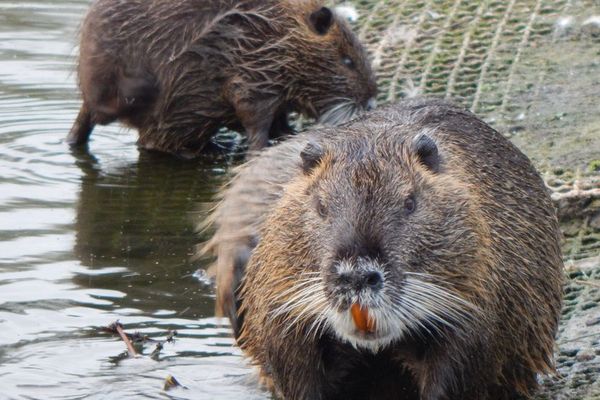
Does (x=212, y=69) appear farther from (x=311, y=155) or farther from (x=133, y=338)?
(x=311, y=155)

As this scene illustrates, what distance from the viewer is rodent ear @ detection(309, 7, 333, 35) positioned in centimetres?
896

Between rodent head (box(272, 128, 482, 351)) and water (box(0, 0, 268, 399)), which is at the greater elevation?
rodent head (box(272, 128, 482, 351))

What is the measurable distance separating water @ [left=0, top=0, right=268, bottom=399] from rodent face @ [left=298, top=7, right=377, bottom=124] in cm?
83

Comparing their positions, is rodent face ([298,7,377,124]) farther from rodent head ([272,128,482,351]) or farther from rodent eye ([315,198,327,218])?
rodent eye ([315,198,327,218])

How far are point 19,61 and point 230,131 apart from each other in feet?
6.53

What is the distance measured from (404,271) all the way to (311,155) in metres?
0.65

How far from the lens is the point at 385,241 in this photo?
4070 mm

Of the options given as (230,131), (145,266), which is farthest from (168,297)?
(230,131)

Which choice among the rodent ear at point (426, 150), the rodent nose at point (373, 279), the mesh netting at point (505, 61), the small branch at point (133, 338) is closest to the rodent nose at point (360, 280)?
the rodent nose at point (373, 279)

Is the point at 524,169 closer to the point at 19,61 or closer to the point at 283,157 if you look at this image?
the point at 283,157

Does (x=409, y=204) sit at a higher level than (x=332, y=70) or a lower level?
higher

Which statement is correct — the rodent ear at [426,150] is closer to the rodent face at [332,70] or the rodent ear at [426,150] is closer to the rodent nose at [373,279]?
the rodent nose at [373,279]

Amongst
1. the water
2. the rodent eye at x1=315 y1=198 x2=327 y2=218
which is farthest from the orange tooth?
the water

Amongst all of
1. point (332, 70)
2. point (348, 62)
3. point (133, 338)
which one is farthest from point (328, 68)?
point (133, 338)
